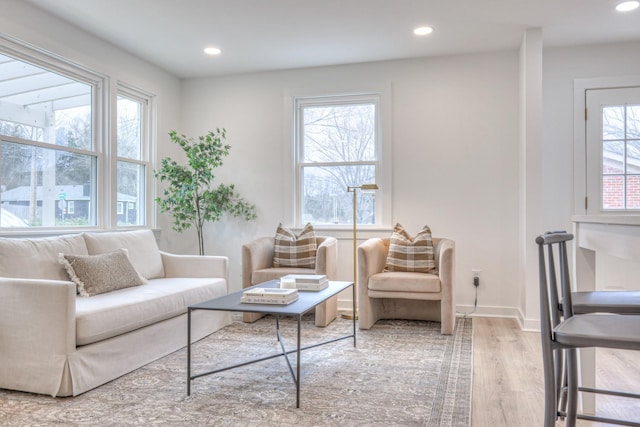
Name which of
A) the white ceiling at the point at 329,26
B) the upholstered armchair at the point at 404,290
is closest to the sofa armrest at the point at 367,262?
the upholstered armchair at the point at 404,290

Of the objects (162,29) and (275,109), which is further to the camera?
(275,109)

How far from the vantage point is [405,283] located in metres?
3.70

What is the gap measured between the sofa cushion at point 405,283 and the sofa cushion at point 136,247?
1.81 meters

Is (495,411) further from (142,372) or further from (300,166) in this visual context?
(300,166)

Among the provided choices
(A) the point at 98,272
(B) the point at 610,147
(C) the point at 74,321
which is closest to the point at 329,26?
(A) the point at 98,272

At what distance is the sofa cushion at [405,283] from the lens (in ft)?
12.0

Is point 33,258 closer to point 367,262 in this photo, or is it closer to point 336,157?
point 367,262

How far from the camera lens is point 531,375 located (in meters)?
2.72

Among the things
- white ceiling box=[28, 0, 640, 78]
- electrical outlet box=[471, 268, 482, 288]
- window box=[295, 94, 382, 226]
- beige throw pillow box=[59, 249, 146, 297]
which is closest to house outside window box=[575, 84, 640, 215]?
white ceiling box=[28, 0, 640, 78]

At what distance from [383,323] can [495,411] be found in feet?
6.01

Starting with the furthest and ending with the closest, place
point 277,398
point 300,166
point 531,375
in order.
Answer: point 300,166 < point 531,375 < point 277,398

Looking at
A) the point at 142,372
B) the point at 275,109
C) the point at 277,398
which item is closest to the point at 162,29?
the point at 275,109

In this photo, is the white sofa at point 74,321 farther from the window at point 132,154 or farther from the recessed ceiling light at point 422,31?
the recessed ceiling light at point 422,31

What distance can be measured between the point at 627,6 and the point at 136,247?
13.7 ft
